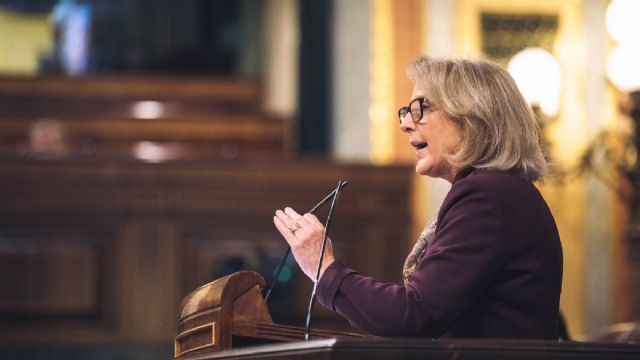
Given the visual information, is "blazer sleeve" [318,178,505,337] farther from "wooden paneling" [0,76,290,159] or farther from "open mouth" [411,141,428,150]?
"wooden paneling" [0,76,290,159]

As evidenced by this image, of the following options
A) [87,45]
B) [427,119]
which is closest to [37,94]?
[87,45]

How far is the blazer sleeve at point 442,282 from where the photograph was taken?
75.7 inches

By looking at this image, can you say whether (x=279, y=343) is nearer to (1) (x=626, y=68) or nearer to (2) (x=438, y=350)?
(2) (x=438, y=350)

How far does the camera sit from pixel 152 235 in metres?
5.88

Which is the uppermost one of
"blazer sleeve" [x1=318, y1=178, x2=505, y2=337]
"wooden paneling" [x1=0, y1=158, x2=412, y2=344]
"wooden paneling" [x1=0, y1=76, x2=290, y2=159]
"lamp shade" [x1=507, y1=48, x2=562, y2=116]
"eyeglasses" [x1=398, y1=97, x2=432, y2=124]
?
"eyeglasses" [x1=398, y1=97, x2=432, y2=124]

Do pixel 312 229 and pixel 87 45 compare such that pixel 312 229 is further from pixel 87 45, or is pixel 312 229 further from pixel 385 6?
pixel 87 45

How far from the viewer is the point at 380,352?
1.71m

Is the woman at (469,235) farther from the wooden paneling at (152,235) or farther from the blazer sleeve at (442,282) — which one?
the wooden paneling at (152,235)

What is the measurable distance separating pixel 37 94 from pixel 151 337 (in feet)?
11.3

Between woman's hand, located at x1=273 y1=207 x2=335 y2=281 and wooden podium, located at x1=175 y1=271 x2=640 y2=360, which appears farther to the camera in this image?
woman's hand, located at x1=273 y1=207 x2=335 y2=281

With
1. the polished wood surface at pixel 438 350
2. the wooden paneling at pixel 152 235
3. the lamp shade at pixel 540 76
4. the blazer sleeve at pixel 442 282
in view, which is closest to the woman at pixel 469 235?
the blazer sleeve at pixel 442 282

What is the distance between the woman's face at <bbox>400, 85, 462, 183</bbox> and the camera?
2137mm

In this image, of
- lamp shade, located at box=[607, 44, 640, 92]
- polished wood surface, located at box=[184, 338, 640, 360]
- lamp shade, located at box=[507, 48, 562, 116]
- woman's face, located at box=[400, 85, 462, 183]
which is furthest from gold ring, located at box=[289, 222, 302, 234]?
lamp shade, located at box=[507, 48, 562, 116]

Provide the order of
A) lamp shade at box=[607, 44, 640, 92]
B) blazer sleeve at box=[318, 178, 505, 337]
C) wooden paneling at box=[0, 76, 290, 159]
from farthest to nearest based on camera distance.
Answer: wooden paneling at box=[0, 76, 290, 159], lamp shade at box=[607, 44, 640, 92], blazer sleeve at box=[318, 178, 505, 337]
